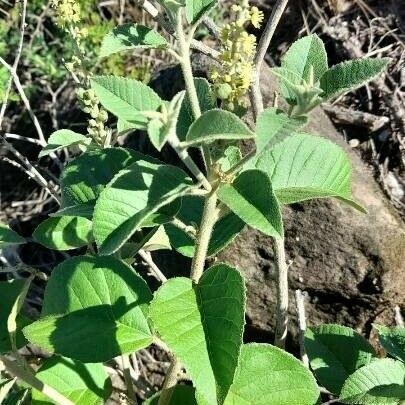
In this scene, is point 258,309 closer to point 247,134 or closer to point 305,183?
point 305,183

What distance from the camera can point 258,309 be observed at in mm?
2074

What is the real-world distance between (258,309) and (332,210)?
43 centimetres

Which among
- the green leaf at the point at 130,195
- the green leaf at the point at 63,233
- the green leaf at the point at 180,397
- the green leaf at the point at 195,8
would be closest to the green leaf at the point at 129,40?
the green leaf at the point at 195,8

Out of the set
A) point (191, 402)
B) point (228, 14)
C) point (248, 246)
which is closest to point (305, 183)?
point (191, 402)

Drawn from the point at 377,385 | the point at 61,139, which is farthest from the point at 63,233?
the point at 377,385

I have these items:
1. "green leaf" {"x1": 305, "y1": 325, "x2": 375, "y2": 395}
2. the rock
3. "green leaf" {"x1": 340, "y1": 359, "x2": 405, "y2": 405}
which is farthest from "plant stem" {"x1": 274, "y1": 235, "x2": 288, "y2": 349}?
"green leaf" {"x1": 340, "y1": 359, "x2": 405, "y2": 405}

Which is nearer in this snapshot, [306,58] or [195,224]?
[306,58]

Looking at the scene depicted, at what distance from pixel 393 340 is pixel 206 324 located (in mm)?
646

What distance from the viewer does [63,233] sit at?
61.8 inches

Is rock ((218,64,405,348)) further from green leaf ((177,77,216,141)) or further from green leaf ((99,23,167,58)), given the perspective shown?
green leaf ((99,23,167,58))

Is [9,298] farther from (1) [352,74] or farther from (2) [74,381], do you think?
(1) [352,74]

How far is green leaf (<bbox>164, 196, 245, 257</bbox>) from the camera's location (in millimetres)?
1355

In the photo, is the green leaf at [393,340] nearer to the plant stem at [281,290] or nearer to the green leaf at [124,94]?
the plant stem at [281,290]

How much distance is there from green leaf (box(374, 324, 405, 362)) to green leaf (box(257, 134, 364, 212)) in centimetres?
49
